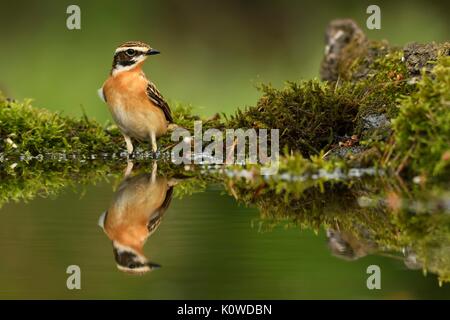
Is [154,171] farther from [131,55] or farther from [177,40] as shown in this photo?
[177,40]

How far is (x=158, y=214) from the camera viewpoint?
19.9 ft

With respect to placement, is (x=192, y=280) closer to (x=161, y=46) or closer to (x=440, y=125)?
(x=440, y=125)

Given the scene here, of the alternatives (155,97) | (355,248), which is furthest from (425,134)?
(155,97)

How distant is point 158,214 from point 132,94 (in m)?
3.05

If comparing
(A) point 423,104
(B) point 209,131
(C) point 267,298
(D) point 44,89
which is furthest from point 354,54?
(C) point 267,298

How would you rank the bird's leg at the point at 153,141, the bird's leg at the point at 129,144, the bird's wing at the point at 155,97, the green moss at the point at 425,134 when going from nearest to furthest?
the green moss at the point at 425,134, the bird's wing at the point at 155,97, the bird's leg at the point at 153,141, the bird's leg at the point at 129,144

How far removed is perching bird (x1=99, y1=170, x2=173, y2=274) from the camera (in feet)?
15.6

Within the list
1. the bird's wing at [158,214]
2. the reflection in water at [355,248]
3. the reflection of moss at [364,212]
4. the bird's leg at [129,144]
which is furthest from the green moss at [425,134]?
the bird's leg at [129,144]

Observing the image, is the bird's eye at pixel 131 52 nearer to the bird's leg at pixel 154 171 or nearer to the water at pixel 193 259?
the bird's leg at pixel 154 171

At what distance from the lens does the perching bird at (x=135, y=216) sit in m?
4.75

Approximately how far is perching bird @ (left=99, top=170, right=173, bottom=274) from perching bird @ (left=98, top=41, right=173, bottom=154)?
119 centimetres

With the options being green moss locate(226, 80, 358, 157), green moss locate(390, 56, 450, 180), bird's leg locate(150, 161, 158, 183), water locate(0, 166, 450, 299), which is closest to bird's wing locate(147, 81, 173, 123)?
bird's leg locate(150, 161, 158, 183)

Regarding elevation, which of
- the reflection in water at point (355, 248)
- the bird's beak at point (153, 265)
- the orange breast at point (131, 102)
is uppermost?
the orange breast at point (131, 102)

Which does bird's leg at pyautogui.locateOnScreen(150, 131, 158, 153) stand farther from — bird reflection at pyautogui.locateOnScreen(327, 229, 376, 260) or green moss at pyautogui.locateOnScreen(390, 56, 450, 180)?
bird reflection at pyautogui.locateOnScreen(327, 229, 376, 260)
